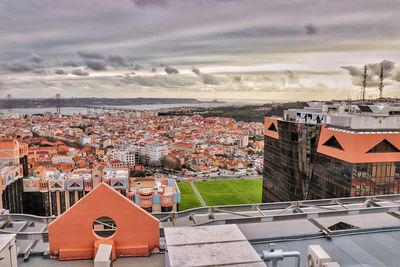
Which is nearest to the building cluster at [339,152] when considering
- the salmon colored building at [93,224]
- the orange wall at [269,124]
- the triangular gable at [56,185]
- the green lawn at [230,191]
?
the orange wall at [269,124]

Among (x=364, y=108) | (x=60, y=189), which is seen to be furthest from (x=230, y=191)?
(x=364, y=108)

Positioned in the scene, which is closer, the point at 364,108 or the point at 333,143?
the point at 333,143

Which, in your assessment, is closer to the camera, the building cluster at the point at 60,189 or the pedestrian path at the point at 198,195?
the building cluster at the point at 60,189

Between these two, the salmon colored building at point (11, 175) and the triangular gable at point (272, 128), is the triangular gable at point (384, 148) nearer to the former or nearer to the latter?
the triangular gable at point (272, 128)

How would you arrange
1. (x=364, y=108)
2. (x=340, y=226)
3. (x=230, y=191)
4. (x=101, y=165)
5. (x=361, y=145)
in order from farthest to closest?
1. (x=230, y=191)
2. (x=101, y=165)
3. (x=364, y=108)
4. (x=361, y=145)
5. (x=340, y=226)

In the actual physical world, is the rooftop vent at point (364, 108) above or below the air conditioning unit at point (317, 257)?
above

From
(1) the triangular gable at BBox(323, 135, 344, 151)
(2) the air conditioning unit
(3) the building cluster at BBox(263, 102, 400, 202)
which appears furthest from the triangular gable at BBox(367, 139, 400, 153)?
(2) the air conditioning unit

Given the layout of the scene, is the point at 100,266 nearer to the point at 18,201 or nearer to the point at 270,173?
the point at 270,173

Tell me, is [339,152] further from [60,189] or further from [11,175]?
[11,175]
